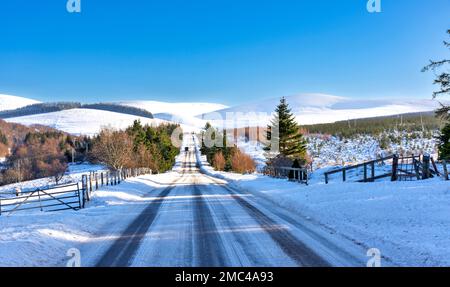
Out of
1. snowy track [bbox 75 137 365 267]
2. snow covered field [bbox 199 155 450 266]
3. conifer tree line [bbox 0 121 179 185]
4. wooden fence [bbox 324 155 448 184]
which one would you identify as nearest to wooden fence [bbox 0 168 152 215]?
snowy track [bbox 75 137 365 267]

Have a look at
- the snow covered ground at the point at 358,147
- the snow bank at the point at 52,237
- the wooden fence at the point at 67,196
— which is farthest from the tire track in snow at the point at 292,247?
the snow covered ground at the point at 358,147

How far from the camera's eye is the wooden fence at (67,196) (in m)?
17.9

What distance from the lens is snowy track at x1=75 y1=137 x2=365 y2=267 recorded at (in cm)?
705

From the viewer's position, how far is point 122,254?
303 inches

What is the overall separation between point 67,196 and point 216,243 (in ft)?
63.3

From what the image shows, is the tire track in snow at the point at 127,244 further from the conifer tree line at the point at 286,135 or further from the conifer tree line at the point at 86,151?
the conifer tree line at the point at 86,151

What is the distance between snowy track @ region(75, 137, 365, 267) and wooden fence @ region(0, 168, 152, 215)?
6.75m

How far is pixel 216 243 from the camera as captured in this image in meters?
8.49

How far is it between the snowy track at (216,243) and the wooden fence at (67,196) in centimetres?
675

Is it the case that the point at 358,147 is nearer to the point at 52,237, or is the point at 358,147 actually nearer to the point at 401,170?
the point at 401,170

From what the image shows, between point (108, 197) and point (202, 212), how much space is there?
802 cm

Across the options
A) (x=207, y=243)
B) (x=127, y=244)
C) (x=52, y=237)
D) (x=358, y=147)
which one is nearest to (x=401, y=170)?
(x=207, y=243)
